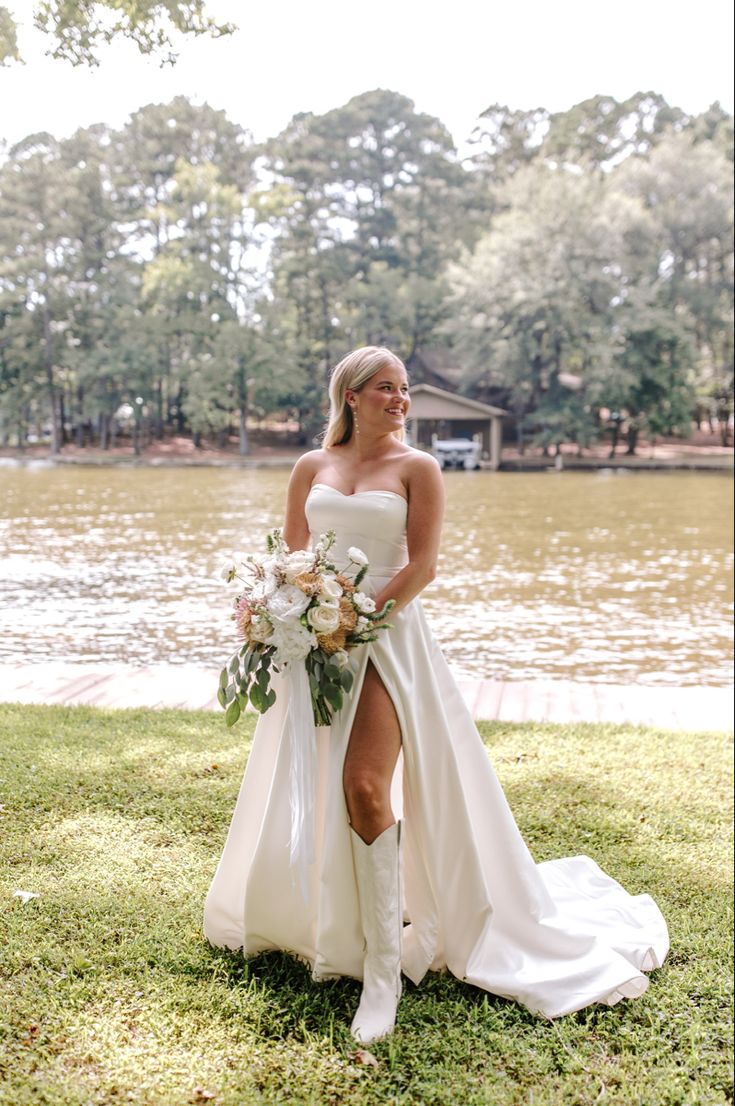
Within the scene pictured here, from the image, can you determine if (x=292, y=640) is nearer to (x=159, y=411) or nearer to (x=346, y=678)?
(x=346, y=678)

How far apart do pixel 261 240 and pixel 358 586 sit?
41.0 m

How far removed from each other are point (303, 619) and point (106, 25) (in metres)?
3.54

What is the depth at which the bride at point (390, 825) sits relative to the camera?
2.49 m

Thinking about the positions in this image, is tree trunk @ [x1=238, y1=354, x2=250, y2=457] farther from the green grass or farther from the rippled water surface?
the green grass

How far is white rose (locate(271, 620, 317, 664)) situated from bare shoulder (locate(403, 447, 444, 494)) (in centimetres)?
50

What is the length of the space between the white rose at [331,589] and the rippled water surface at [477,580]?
199 inches

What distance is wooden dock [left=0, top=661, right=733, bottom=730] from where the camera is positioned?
5.27m

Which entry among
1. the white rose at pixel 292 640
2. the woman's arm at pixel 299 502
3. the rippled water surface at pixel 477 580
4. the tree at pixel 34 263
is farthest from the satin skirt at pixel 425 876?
the tree at pixel 34 263

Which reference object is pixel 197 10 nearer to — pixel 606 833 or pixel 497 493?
pixel 606 833

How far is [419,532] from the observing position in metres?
2.53

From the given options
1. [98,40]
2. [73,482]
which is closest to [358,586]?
[98,40]

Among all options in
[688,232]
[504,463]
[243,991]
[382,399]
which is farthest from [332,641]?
[688,232]

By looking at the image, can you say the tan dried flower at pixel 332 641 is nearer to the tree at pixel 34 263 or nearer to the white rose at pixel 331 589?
the white rose at pixel 331 589

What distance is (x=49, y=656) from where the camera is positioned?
24.1ft
